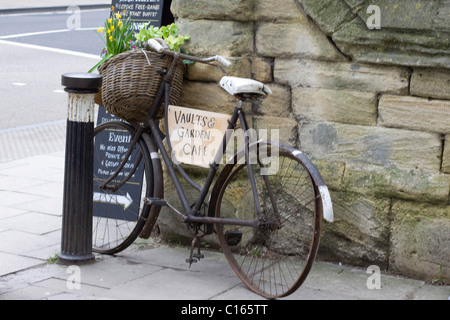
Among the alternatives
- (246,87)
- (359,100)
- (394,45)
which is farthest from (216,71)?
(394,45)

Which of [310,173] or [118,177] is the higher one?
[310,173]

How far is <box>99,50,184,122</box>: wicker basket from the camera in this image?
4.73 meters

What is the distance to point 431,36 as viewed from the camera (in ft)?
14.0

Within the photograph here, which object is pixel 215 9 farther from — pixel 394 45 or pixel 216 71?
pixel 394 45

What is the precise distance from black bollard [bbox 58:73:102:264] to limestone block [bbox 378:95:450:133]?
69.3 inches

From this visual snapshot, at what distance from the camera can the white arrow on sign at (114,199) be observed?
5.61 m

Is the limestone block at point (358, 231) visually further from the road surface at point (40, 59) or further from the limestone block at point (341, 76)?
the road surface at point (40, 59)

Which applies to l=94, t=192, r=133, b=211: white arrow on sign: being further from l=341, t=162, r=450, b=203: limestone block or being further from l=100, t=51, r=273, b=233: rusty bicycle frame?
l=341, t=162, r=450, b=203: limestone block

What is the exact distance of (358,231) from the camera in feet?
15.4

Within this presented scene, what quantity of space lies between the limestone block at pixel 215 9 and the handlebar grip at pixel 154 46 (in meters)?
0.37

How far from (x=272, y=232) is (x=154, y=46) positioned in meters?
1.34

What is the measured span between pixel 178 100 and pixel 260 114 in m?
0.54
